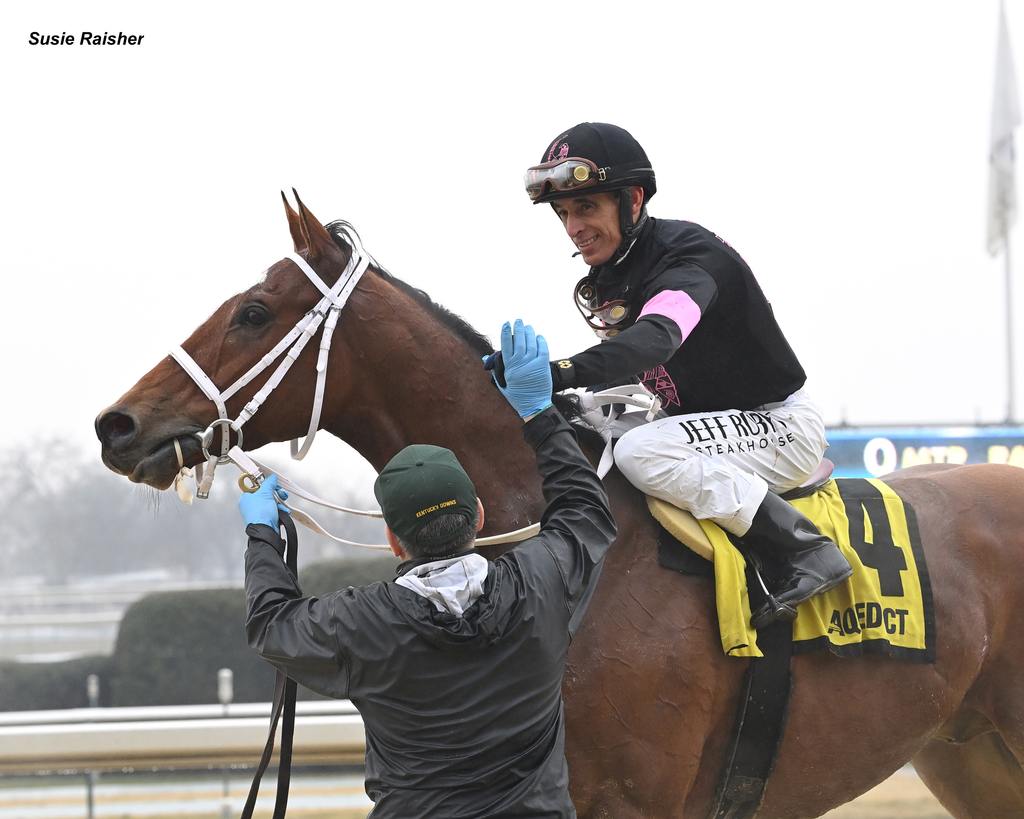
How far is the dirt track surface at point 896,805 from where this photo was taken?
20.3 feet

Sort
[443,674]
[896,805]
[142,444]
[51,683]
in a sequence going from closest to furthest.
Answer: [443,674]
[142,444]
[896,805]
[51,683]

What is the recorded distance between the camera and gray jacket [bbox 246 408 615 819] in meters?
1.71

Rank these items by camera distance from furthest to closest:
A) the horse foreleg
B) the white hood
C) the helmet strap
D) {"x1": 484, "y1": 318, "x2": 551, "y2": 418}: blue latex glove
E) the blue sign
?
the blue sign, the horse foreleg, the helmet strap, {"x1": 484, "y1": 318, "x2": 551, "y2": 418}: blue latex glove, the white hood

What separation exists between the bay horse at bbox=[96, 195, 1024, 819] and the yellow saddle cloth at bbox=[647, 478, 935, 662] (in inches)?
2.2

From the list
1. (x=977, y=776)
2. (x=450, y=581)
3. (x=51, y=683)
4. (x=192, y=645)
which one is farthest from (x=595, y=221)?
(x=51, y=683)

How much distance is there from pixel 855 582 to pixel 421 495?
1555 millimetres

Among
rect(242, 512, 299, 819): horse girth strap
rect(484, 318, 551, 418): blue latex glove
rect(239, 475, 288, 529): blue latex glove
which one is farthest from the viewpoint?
rect(484, 318, 551, 418): blue latex glove

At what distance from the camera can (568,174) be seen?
278 cm

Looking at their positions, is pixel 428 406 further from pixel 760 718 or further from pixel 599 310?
pixel 760 718

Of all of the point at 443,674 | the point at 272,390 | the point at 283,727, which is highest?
the point at 272,390

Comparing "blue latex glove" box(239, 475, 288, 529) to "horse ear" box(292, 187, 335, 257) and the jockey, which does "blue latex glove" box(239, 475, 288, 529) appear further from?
the jockey

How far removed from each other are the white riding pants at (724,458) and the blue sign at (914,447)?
415cm

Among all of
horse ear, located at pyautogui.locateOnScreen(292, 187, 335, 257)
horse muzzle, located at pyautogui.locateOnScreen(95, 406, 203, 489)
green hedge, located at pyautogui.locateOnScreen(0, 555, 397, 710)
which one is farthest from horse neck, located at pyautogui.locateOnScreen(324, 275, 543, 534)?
green hedge, located at pyautogui.locateOnScreen(0, 555, 397, 710)

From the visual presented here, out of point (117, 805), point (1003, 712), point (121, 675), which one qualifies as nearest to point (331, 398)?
point (1003, 712)
